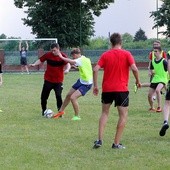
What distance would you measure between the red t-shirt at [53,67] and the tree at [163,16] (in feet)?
139

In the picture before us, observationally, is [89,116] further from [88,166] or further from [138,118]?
[88,166]

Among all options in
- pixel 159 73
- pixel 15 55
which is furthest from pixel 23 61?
pixel 159 73

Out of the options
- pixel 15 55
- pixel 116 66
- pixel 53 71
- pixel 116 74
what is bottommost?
pixel 15 55

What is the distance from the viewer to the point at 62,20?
55750 mm

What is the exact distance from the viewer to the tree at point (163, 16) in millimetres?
55812

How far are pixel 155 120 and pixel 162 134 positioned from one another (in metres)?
2.93

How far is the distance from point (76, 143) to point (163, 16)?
47.1m

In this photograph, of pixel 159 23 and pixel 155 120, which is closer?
pixel 155 120

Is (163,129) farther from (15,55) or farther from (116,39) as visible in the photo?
(15,55)

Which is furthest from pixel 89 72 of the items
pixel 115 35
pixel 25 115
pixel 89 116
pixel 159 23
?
pixel 159 23

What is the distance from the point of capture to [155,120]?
543 inches

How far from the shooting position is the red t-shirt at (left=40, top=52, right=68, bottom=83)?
14.5m

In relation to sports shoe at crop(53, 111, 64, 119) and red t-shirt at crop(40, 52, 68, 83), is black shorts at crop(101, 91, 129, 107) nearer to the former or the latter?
sports shoe at crop(53, 111, 64, 119)

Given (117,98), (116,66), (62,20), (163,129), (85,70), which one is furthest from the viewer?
(62,20)
